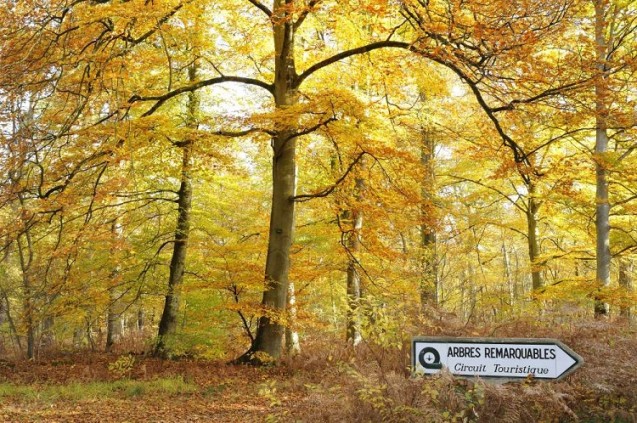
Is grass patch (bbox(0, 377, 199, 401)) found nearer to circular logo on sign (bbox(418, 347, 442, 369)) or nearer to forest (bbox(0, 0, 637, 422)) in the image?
forest (bbox(0, 0, 637, 422))

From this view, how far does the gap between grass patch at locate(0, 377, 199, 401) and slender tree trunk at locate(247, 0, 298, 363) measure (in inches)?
80.1

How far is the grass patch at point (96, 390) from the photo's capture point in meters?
8.09

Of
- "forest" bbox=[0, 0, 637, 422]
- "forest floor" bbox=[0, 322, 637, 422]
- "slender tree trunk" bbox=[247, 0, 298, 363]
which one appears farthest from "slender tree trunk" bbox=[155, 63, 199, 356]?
"slender tree trunk" bbox=[247, 0, 298, 363]

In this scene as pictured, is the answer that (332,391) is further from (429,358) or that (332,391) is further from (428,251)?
(428,251)

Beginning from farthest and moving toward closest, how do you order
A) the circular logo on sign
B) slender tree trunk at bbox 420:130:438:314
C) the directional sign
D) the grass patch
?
slender tree trunk at bbox 420:130:438:314, the grass patch, the circular logo on sign, the directional sign

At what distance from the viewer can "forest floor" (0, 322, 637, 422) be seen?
4.68m

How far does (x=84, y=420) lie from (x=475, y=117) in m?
10.8

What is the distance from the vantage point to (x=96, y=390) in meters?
8.45

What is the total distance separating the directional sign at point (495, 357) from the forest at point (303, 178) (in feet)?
0.47

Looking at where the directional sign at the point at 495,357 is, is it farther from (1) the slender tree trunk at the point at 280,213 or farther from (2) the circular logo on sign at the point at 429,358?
(1) the slender tree trunk at the point at 280,213

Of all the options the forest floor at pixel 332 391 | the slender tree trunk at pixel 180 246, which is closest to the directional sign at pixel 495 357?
the forest floor at pixel 332 391

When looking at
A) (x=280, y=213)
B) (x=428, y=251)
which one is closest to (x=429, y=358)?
(x=280, y=213)

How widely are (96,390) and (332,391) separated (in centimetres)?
468

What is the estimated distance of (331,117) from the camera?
8906 mm
